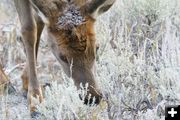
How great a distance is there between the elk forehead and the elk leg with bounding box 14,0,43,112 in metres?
1.05

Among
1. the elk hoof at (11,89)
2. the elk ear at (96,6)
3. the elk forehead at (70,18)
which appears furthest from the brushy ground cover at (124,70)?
the elk ear at (96,6)

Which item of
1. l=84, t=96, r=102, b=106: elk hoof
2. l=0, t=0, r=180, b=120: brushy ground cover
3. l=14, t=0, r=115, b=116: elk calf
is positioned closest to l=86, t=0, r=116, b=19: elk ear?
l=14, t=0, r=115, b=116: elk calf

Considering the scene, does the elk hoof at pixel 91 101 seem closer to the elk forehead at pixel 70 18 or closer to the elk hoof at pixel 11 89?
the elk forehead at pixel 70 18

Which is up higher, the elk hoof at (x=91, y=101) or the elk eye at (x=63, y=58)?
the elk eye at (x=63, y=58)

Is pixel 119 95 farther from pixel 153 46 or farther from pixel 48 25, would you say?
pixel 153 46

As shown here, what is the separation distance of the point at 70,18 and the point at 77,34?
0.62ft

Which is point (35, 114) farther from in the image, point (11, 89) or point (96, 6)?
point (96, 6)

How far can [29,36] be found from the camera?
7445 millimetres

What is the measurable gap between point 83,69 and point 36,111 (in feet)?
2.54

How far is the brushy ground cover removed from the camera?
19.8ft

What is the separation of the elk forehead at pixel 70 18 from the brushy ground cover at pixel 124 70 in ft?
1.68

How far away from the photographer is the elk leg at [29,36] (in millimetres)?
7301

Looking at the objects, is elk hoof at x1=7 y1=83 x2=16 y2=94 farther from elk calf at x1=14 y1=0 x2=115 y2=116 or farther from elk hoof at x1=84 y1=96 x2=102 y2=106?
elk hoof at x1=84 y1=96 x2=102 y2=106

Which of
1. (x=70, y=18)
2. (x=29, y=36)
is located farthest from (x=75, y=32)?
(x=29, y=36)
